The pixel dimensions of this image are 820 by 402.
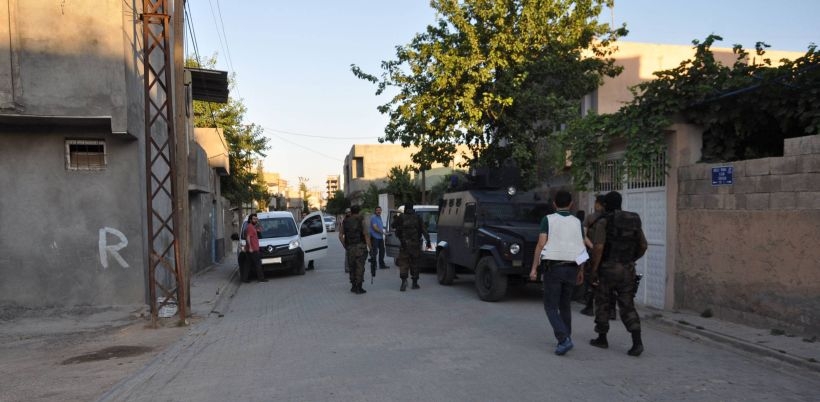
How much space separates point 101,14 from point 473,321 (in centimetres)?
796

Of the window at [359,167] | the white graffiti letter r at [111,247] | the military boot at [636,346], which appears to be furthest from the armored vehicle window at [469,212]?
the window at [359,167]

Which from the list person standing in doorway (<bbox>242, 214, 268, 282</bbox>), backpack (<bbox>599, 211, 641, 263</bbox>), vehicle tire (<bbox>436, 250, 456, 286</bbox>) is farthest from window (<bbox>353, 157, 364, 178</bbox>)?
backpack (<bbox>599, 211, 641, 263</bbox>)

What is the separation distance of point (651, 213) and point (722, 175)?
5.40 ft

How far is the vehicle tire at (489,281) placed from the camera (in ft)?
32.6

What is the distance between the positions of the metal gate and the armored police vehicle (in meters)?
1.74

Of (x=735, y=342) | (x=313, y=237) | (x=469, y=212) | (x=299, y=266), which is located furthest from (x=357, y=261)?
(x=735, y=342)

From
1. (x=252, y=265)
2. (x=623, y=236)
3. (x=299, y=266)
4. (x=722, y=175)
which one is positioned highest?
(x=722, y=175)

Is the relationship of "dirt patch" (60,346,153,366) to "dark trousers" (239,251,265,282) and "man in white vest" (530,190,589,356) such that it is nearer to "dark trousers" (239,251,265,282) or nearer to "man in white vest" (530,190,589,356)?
"man in white vest" (530,190,589,356)

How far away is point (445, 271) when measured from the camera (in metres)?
12.7

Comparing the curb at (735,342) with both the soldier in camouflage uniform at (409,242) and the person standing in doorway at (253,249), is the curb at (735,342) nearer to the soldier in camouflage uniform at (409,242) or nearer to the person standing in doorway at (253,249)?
the soldier in camouflage uniform at (409,242)

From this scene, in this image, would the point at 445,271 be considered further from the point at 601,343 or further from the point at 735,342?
the point at 735,342

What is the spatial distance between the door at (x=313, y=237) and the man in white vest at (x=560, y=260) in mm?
11651

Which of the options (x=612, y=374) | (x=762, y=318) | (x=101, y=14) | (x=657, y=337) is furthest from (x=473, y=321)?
(x=101, y=14)

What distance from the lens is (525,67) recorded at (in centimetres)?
1603
